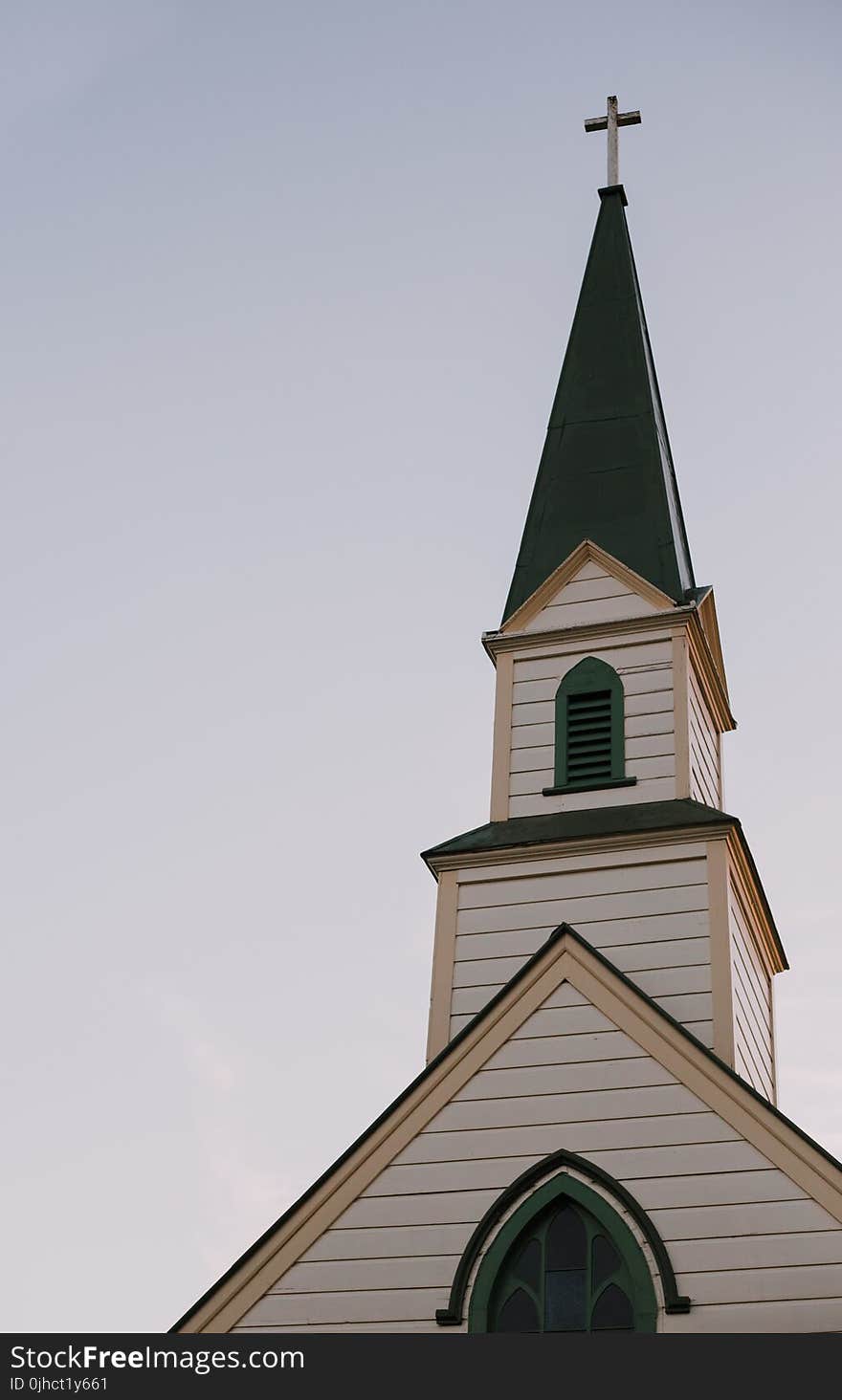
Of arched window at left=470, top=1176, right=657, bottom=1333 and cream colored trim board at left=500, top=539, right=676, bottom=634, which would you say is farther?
cream colored trim board at left=500, top=539, right=676, bottom=634

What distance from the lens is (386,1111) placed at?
14.6m

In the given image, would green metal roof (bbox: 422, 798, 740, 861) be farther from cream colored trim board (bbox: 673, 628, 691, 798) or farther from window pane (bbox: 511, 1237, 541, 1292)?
window pane (bbox: 511, 1237, 541, 1292)

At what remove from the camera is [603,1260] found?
13.4 meters

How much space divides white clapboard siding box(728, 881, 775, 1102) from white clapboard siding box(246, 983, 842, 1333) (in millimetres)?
1821

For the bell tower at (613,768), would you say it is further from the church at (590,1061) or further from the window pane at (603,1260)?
the window pane at (603,1260)

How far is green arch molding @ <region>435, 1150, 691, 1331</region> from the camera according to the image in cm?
1322

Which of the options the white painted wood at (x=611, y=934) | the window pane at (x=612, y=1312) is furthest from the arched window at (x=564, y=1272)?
the white painted wood at (x=611, y=934)

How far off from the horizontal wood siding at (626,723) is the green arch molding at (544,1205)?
465cm

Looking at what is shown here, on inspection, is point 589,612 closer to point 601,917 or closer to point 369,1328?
point 601,917

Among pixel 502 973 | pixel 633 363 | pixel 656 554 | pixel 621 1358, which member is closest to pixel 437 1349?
pixel 621 1358

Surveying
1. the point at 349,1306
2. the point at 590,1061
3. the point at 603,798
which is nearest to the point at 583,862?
the point at 603,798

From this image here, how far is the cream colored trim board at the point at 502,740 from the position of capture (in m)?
18.1

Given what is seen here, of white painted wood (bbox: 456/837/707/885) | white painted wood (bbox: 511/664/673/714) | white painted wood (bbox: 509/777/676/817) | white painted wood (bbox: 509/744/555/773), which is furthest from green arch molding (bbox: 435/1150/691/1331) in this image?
white painted wood (bbox: 511/664/673/714)

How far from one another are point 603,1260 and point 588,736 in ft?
20.5
